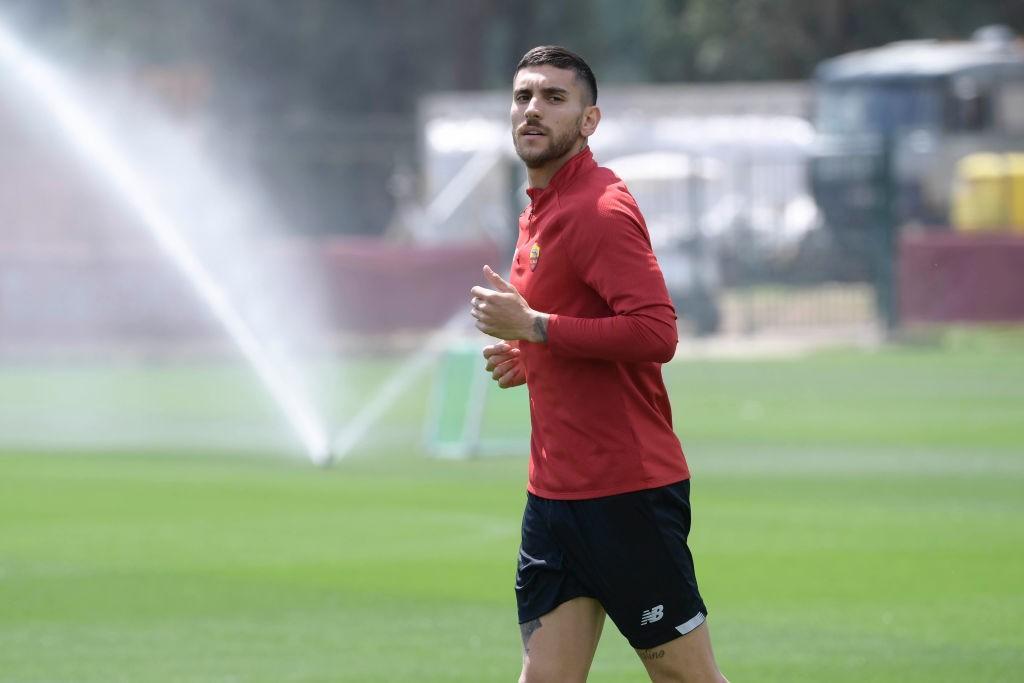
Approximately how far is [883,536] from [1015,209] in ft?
75.3

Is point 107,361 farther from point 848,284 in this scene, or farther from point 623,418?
point 623,418

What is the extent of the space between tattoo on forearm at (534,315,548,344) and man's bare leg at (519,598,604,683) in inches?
30.2

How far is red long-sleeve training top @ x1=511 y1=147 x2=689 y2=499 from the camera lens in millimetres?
4969

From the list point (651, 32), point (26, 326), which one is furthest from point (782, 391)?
point (651, 32)

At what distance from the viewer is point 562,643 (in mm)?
5211

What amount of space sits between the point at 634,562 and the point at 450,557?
5.30 meters

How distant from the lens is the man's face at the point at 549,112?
5184mm

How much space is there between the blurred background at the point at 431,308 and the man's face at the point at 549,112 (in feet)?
9.97

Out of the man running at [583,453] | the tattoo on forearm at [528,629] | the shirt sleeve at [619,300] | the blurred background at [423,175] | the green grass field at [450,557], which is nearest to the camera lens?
the shirt sleeve at [619,300]

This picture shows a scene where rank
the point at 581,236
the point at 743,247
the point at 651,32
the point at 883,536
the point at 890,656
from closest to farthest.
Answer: the point at 581,236, the point at 890,656, the point at 883,536, the point at 743,247, the point at 651,32

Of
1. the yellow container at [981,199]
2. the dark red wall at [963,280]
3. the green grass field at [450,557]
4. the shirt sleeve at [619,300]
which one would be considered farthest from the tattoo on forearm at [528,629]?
the yellow container at [981,199]

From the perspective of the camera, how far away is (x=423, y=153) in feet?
122

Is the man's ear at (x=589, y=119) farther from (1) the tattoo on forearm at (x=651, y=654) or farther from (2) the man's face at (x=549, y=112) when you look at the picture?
(1) the tattoo on forearm at (x=651, y=654)

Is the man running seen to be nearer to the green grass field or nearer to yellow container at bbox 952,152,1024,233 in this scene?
the green grass field
